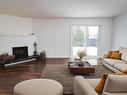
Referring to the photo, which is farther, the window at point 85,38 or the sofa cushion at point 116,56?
the window at point 85,38

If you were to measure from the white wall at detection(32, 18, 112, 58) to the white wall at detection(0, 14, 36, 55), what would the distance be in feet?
1.79

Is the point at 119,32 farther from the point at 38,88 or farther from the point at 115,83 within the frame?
the point at 38,88

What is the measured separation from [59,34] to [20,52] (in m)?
2.52

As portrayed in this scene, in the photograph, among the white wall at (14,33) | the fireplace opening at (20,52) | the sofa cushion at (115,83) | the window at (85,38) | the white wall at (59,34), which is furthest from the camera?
the window at (85,38)

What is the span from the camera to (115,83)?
→ 1754mm

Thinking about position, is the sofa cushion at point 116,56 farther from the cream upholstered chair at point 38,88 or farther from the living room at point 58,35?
the cream upholstered chair at point 38,88

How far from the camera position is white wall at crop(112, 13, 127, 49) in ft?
20.2

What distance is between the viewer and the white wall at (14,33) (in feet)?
19.3

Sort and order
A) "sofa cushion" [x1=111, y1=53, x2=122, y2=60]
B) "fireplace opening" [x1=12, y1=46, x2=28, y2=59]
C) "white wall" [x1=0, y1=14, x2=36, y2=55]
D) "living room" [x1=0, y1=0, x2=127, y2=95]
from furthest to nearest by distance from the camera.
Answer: "fireplace opening" [x1=12, y1=46, x2=28, y2=59] → "living room" [x1=0, y1=0, x2=127, y2=95] → "white wall" [x1=0, y1=14, x2=36, y2=55] → "sofa cushion" [x1=111, y1=53, x2=122, y2=60]

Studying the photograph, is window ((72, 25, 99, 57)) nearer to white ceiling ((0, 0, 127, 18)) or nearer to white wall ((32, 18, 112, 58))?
white wall ((32, 18, 112, 58))

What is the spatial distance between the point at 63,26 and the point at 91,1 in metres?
3.53

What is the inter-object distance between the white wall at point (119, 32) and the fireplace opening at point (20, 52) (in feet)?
16.7

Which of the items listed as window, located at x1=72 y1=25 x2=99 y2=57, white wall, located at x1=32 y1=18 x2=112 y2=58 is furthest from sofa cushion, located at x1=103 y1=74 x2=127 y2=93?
window, located at x1=72 y1=25 x2=99 y2=57

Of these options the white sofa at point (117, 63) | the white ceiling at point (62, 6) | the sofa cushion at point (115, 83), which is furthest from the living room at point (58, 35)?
the sofa cushion at point (115, 83)
